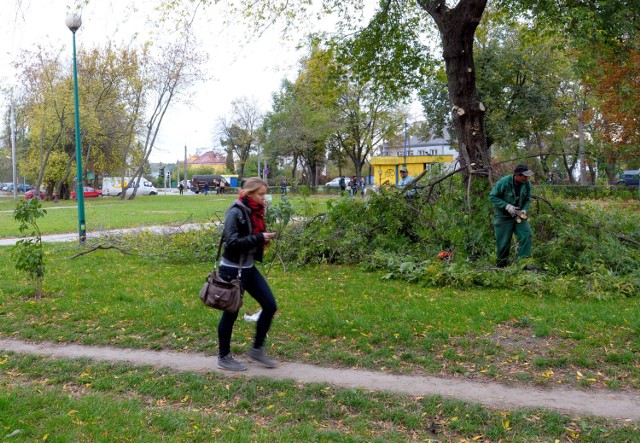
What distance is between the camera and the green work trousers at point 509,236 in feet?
27.7

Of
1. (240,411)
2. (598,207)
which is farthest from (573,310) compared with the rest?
(598,207)

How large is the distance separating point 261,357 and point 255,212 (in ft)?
4.40

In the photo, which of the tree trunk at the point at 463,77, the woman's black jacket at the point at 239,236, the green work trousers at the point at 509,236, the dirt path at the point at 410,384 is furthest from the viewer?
the tree trunk at the point at 463,77

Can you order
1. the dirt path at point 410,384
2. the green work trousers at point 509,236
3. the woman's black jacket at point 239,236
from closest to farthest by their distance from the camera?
the dirt path at point 410,384, the woman's black jacket at point 239,236, the green work trousers at point 509,236

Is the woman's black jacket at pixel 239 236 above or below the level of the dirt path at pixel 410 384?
above

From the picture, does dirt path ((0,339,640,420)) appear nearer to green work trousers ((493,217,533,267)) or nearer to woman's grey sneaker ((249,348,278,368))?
woman's grey sneaker ((249,348,278,368))

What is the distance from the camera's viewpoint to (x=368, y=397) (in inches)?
171

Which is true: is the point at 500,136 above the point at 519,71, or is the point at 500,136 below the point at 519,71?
below

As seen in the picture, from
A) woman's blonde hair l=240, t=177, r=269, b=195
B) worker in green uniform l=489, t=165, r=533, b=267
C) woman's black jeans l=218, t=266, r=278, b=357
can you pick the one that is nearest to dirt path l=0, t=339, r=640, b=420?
woman's black jeans l=218, t=266, r=278, b=357

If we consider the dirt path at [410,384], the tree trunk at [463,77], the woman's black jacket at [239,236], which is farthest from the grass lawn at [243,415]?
the tree trunk at [463,77]

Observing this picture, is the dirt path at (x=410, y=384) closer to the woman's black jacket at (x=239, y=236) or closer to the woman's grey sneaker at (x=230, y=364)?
the woman's grey sneaker at (x=230, y=364)

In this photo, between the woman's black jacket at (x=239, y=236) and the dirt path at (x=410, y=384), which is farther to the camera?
the woman's black jacket at (x=239, y=236)

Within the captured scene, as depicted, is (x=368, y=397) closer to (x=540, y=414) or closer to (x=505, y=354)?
(x=540, y=414)

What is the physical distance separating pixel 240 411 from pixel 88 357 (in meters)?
2.07
